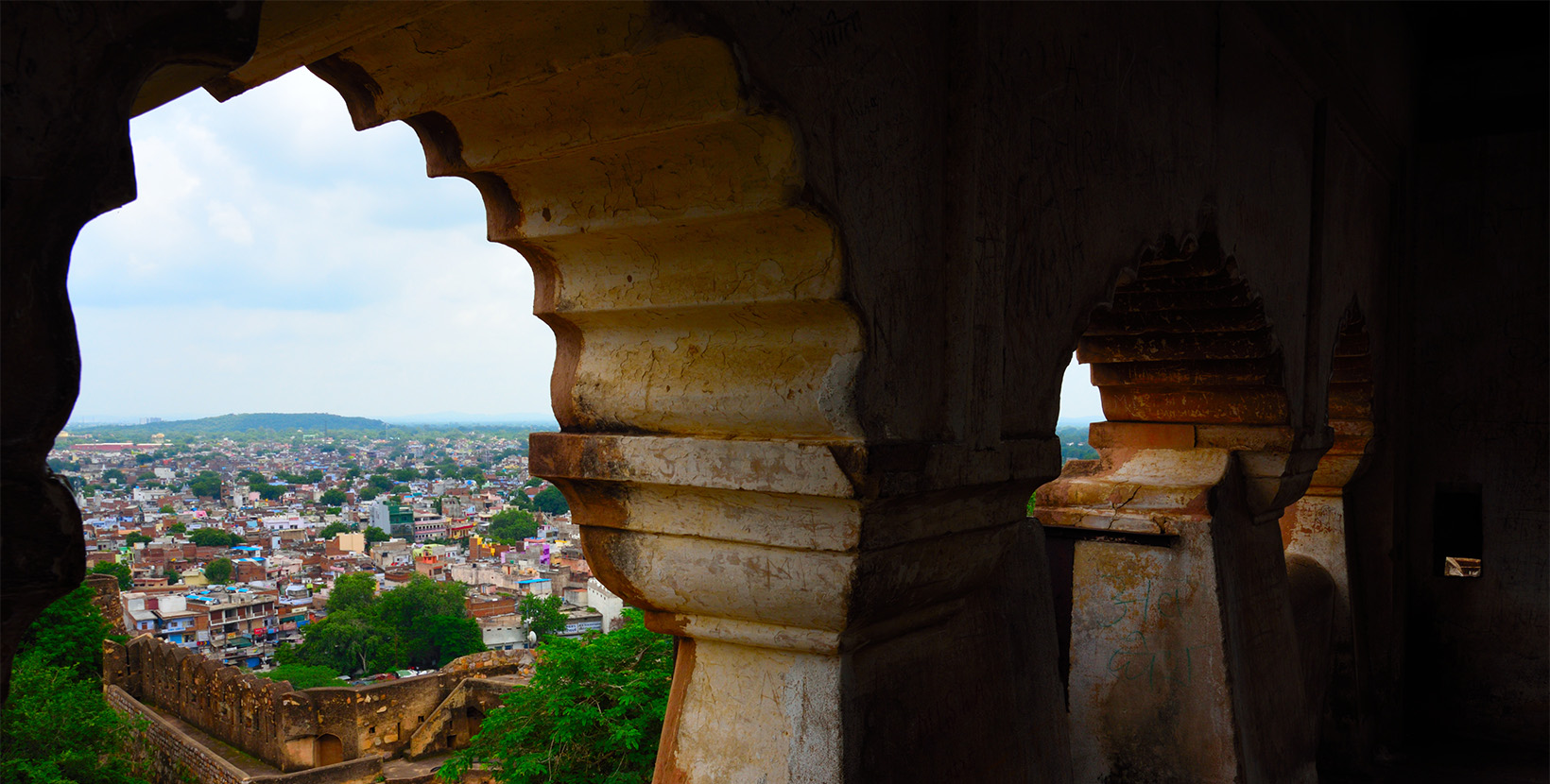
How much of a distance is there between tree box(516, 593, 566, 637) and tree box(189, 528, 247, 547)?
20807mm

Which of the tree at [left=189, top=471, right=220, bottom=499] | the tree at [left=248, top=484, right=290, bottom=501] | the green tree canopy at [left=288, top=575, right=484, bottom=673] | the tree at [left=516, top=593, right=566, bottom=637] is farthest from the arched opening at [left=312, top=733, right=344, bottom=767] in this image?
the tree at [left=189, top=471, right=220, bottom=499]

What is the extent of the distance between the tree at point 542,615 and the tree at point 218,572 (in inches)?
616

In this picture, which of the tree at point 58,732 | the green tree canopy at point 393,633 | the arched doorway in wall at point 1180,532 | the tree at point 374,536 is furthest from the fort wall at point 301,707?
the tree at point 374,536

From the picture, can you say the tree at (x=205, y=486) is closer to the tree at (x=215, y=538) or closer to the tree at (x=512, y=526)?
the tree at (x=215, y=538)

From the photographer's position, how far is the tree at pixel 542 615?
119 feet

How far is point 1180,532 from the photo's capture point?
4.17 metres

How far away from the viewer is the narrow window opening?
7465 mm

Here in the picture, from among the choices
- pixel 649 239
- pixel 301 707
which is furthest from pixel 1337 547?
pixel 301 707

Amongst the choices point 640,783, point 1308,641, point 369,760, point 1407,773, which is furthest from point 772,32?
point 369,760

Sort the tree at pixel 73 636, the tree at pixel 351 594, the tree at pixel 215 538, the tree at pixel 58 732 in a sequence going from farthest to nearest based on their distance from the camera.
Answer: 1. the tree at pixel 215 538
2. the tree at pixel 351 594
3. the tree at pixel 73 636
4. the tree at pixel 58 732

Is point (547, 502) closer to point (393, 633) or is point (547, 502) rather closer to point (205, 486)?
point (205, 486)

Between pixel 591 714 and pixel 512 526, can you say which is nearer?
pixel 591 714

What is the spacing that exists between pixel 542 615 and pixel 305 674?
7.89 m

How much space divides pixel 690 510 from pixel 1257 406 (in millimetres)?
3415
